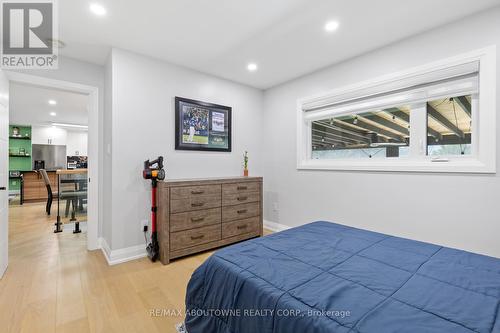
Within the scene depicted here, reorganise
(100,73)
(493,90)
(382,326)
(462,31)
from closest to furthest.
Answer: (382,326), (493,90), (462,31), (100,73)

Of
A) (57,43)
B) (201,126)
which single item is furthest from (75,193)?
(201,126)

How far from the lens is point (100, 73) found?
3014 mm

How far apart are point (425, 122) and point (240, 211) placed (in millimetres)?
2423

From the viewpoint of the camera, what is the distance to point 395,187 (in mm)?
2494

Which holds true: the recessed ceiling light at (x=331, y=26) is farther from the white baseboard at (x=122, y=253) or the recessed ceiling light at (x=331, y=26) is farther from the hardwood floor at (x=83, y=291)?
the white baseboard at (x=122, y=253)

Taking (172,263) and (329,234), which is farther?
(172,263)

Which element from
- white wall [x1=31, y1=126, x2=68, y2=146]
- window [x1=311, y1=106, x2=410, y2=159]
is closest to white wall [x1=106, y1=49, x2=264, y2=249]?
window [x1=311, y1=106, x2=410, y2=159]

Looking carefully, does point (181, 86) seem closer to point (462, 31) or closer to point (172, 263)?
point (172, 263)

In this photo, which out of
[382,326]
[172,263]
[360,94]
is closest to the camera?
[382,326]

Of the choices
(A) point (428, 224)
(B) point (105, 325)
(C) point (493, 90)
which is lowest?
(B) point (105, 325)

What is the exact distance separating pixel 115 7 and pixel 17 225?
4.49 meters

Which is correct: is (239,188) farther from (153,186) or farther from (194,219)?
(153,186)

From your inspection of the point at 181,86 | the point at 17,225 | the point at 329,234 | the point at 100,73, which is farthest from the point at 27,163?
the point at 329,234

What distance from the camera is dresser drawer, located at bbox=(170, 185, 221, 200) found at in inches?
103
